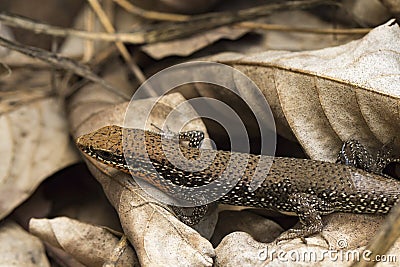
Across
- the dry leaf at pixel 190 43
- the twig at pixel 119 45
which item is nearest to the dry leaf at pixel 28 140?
the twig at pixel 119 45

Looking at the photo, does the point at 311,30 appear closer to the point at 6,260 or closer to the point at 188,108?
the point at 188,108

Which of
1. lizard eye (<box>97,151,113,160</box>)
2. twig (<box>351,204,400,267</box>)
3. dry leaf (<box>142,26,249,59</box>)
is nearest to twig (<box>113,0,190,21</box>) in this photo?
dry leaf (<box>142,26,249,59</box>)

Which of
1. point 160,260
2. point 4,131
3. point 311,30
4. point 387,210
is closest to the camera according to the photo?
point 160,260

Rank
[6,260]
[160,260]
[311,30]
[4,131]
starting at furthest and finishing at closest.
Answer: [311,30] < [4,131] < [6,260] < [160,260]

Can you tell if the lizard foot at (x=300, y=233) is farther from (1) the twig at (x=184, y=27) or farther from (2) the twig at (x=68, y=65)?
(1) the twig at (x=184, y=27)

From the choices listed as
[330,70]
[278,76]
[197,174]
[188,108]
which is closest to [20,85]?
[188,108]
